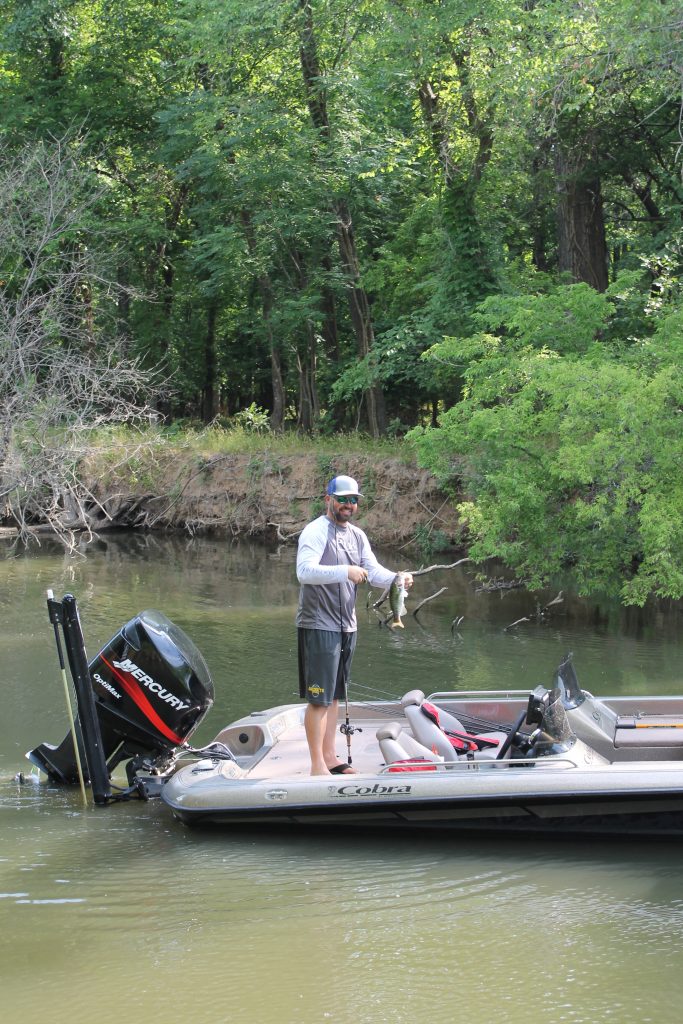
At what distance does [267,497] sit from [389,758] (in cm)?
1606

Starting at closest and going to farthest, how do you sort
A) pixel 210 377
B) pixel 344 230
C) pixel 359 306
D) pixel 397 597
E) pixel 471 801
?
pixel 471 801, pixel 397 597, pixel 344 230, pixel 359 306, pixel 210 377

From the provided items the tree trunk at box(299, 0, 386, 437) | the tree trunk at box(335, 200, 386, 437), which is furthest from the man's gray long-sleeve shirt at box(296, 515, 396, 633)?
the tree trunk at box(299, 0, 386, 437)

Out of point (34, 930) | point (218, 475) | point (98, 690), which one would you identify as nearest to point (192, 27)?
point (218, 475)

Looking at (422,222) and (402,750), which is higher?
(422,222)

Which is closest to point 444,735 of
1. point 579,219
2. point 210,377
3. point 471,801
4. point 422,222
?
point 471,801

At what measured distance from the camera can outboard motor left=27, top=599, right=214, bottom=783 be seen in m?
7.21

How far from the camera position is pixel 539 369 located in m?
13.7

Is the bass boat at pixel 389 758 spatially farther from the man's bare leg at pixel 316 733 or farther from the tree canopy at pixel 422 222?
the tree canopy at pixel 422 222

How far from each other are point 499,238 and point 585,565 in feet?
35.6

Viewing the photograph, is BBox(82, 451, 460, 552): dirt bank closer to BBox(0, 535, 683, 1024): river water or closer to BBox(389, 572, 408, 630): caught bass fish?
BBox(0, 535, 683, 1024): river water

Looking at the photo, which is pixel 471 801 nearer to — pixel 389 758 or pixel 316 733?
pixel 389 758

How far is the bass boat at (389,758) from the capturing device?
21.7 ft

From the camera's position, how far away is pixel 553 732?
6.91 meters

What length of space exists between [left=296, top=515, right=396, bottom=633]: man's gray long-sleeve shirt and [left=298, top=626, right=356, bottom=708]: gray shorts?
2.2 inches
